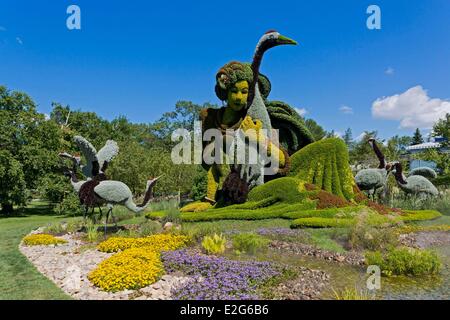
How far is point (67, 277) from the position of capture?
5992 millimetres

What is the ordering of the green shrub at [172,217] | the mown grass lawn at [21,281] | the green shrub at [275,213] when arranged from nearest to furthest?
the mown grass lawn at [21,281]
the green shrub at [275,213]
the green shrub at [172,217]

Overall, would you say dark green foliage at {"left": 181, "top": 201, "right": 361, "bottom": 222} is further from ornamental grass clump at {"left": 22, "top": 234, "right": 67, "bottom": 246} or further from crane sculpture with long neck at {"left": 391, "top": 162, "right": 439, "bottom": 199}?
crane sculpture with long neck at {"left": 391, "top": 162, "right": 439, "bottom": 199}

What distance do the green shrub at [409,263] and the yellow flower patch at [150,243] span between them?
15.5 feet

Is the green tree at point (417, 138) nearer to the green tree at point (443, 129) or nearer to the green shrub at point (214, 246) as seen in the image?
the green tree at point (443, 129)

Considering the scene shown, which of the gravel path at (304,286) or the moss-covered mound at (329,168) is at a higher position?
the moss-covered mound at (329,168)

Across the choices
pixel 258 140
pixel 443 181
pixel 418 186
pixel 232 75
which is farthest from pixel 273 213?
pixel 443 181

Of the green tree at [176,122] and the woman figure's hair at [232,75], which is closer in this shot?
the woman figure's hair at [232,75]

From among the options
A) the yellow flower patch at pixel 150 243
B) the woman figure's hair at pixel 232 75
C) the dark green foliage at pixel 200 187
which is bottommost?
the yellow flower patch at pixel 150 243

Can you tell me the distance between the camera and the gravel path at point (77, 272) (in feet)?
17.2

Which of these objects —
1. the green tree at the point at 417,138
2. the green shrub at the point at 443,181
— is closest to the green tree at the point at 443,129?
the green shrub at the point at 443,181

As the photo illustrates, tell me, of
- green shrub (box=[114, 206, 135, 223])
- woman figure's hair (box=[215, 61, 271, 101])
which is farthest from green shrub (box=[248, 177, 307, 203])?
green shrub (box=[114, 206, 135, 223])

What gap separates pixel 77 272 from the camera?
19.8ft

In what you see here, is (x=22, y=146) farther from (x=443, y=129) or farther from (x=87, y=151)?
(x=443, y=129)
